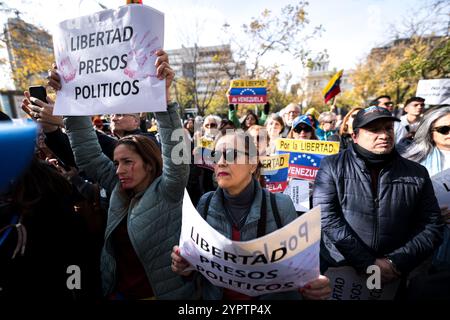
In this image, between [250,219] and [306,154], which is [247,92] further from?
[250,219]

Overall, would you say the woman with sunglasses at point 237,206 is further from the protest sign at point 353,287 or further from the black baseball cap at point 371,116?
A: the black baseball cap at point 371,116

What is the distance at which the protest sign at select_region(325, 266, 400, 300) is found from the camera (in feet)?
6.27

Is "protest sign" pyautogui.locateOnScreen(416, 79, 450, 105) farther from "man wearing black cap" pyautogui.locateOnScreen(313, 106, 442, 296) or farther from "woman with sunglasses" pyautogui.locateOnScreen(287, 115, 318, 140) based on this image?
"man wearing black cap" pyautogui.locateOnScreen(313, 106, 442, 296)

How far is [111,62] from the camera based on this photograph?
5.23 ft

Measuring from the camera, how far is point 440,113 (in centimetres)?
239

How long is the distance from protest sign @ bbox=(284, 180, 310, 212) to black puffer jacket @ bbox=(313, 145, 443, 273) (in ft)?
4.39

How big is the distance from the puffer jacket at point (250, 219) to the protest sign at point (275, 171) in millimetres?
1788

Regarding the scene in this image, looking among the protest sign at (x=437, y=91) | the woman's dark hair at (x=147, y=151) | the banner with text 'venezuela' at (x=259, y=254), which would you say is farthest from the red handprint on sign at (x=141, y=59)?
the protest sign at (x=437, y=91)

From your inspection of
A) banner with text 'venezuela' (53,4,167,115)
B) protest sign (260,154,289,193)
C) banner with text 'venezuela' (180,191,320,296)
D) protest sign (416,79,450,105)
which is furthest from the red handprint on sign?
protest sign (416,79,450,105)

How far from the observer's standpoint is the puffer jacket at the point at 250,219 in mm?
1518

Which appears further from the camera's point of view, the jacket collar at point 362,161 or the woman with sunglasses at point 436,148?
the woman with sunglasses at point 436,148

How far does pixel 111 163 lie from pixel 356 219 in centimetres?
211
